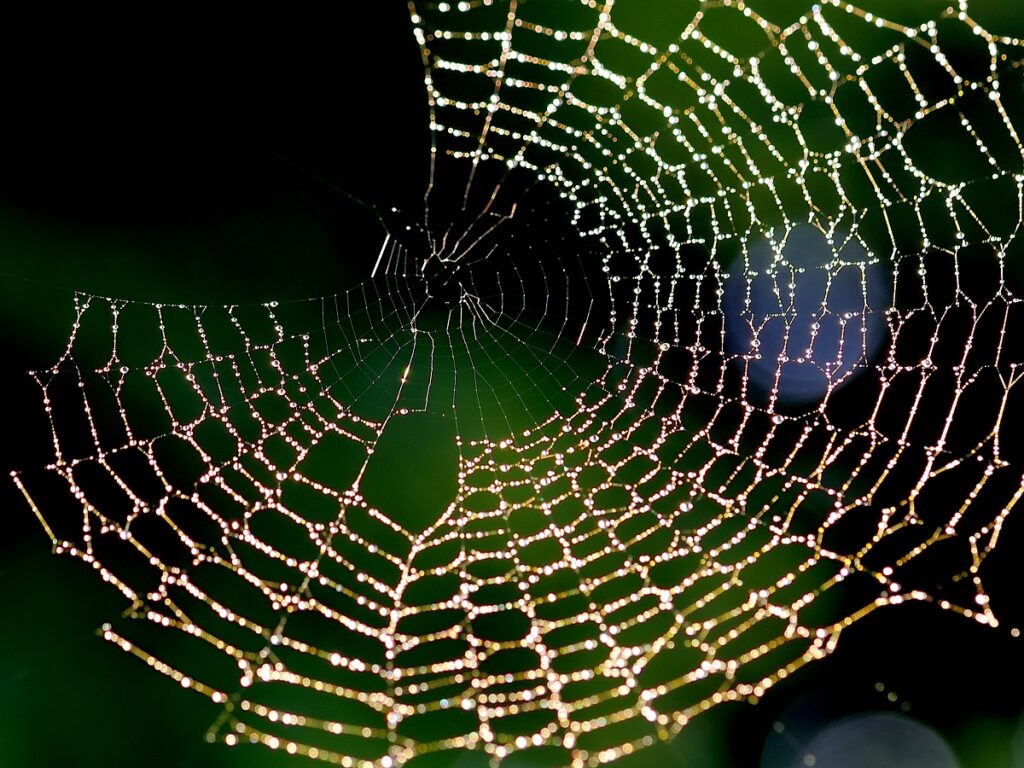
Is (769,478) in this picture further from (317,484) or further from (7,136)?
(7,136)

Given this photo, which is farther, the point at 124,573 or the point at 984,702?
the point at 984,702

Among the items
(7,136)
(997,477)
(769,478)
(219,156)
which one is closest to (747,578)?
(769,478)

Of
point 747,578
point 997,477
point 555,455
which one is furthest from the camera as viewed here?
point 997,477

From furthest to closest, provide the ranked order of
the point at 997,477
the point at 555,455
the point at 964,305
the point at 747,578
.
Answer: the point at 997,477
the point at 747,578
the point at 555,455
the point at 964,305

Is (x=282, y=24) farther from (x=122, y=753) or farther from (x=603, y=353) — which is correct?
(x=122, y=753)

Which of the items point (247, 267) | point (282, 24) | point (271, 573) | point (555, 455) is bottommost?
point (271, 573)

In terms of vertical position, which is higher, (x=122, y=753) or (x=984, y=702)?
(x=122, y=753)

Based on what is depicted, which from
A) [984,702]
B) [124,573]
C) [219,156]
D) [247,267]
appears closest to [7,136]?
[219,156]
